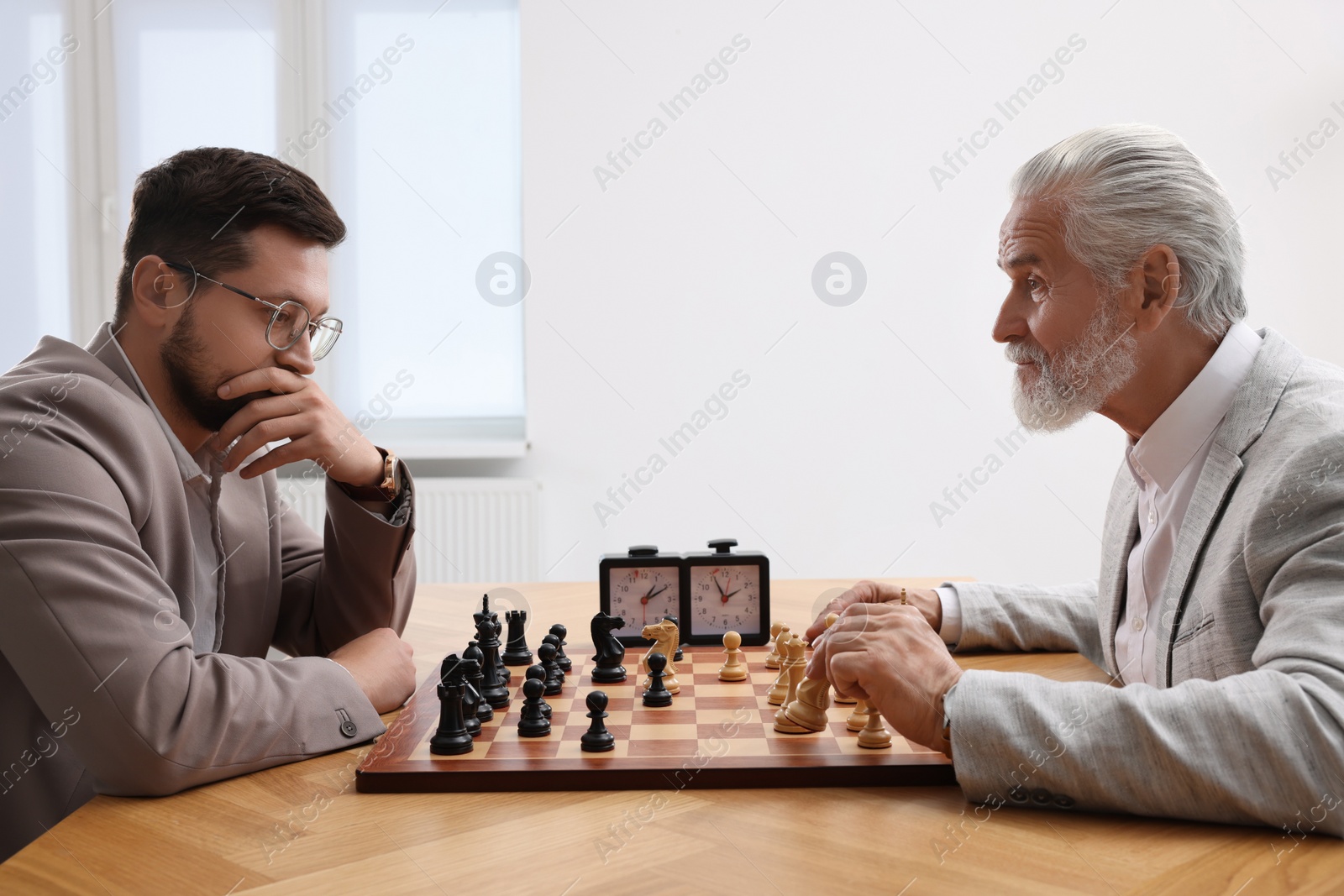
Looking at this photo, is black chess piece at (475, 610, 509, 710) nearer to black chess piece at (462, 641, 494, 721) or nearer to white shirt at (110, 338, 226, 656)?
black chess piece at (462, 641, 494, 721)

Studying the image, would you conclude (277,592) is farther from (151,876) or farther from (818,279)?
(818,279)

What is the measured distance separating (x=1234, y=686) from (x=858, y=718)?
51 cm

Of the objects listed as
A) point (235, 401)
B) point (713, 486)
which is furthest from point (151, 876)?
point (713, 486)

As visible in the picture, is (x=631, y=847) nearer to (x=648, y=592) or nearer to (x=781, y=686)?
(x=781, y=686)

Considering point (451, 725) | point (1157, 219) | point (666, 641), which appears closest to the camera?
point (451, 725)

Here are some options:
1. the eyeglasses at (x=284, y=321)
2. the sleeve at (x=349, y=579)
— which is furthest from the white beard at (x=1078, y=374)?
the eyeglasses at (x=284, y=321)

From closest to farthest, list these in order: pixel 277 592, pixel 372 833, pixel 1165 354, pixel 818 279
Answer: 1. pixel 372 833
2. pixel 1165 354
3. pixel 277 592
4. pixel 818 279

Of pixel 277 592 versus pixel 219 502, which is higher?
pixel 219 502

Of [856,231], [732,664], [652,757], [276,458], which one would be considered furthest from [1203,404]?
[856,231]

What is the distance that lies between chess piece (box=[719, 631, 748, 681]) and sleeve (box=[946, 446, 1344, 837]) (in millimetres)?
583

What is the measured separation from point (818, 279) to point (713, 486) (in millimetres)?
1055

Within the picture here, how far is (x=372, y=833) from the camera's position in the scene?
3.97 ft

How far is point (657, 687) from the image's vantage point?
171 centimetres

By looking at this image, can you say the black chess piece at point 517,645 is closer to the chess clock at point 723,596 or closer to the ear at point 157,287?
the chess clock at point 723,596
